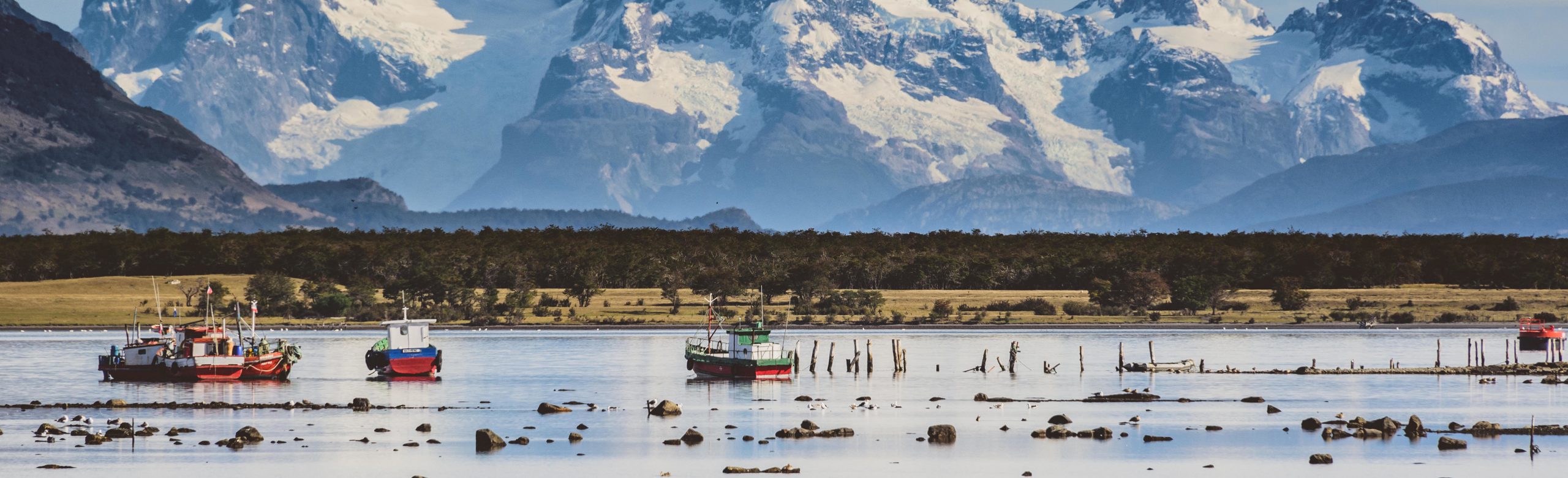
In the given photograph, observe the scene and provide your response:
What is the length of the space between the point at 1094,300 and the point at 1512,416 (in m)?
77.3

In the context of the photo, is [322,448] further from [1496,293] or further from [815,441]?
[1496,293]

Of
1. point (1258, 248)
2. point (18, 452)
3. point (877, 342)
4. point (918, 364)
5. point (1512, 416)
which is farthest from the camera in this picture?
point (1258, 248)

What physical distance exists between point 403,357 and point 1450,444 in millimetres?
43087

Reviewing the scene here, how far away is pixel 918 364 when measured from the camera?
283ft

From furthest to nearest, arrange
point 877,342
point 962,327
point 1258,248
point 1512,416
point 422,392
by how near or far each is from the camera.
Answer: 1. point 1258,248
2. point 962,327
3. point 877,342
4. point 422,392
5. point 1512,416

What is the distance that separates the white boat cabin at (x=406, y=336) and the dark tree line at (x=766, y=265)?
53.2 metres

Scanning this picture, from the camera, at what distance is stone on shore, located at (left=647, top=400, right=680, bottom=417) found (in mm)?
62062

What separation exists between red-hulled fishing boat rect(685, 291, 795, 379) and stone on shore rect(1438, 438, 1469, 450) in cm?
3170

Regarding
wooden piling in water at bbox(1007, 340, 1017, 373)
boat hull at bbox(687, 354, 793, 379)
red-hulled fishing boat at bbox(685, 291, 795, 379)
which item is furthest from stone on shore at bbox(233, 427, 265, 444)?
wooden piling in water at bbox(1007, 340, 1017, 373)

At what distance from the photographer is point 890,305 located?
454 ft

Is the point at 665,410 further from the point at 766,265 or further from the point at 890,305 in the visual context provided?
the point at 766,265

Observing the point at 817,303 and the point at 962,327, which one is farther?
the point at 817,303

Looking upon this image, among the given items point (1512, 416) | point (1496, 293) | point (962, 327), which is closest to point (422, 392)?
point (1512, 416)

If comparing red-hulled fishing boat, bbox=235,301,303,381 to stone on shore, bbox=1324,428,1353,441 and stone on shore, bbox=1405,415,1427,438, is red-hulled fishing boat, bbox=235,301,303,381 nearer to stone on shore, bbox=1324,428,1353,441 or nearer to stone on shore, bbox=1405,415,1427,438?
stone on shore, bbox=1324,428,1353,441
